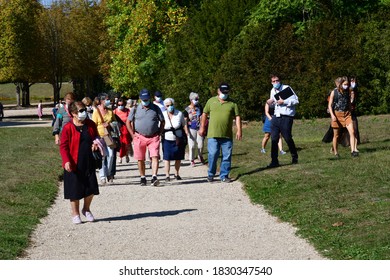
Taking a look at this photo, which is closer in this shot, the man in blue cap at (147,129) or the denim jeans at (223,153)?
the man in blue cap at (147,129)

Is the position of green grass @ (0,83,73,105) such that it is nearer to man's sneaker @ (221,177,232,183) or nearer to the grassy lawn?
the grassy lawn

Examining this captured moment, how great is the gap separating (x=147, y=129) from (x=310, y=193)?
4.05 m

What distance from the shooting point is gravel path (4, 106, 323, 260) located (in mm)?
10531

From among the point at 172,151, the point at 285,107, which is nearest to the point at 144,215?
the point at 172,151

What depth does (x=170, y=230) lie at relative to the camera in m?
12.3

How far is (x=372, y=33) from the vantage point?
137 ft

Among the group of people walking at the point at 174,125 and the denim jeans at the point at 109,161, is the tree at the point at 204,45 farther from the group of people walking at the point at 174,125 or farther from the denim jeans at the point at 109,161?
the denim jeans at the point at 109,161

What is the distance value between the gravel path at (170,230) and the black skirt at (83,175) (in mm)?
451

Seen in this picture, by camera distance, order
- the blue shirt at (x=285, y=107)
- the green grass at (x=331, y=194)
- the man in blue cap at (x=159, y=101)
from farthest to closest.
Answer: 1. the man in blue cap at (x=159, y=101)
2. the blue shirt at (x=285, y=107)
3. the green grass at (x=331, y=194)

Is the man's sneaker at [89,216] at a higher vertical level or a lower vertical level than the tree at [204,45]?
lower

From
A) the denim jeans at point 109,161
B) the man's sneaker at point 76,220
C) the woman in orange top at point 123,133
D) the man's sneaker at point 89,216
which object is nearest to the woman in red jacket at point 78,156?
the man's sneaker at point 76,220

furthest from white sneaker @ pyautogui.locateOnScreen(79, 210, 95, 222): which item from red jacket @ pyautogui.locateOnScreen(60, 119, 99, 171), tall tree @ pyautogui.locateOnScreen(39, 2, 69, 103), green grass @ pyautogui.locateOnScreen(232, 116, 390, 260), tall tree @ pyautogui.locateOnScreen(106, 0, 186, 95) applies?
tall tree @ pyautogui.locateOnScreen(39, 2, 69, 103)

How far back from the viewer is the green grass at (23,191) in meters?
11.6

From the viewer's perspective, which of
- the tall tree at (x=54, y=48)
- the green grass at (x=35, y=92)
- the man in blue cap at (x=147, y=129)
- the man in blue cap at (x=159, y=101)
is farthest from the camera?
the green grass at (x=35, y=92)
